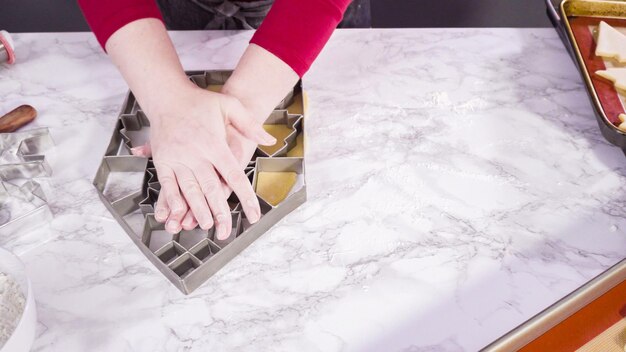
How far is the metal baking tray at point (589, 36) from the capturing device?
87 centimetres

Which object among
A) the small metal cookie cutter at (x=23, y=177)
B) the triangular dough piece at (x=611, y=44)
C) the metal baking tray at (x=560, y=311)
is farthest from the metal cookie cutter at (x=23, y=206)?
the triangular dough piece at (x=611, y=44)

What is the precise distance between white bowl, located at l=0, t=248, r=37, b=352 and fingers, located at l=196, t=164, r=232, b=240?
0.77 feet

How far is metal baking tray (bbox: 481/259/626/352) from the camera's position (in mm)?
597

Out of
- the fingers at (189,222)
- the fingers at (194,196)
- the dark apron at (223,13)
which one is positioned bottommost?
the fingers at (189,222)

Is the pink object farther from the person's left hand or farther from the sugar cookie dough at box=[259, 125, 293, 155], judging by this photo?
the sugar cookie dough at box=[259, 125, 293, 155]

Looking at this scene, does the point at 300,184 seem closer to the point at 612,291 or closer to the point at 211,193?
the point at 211,193

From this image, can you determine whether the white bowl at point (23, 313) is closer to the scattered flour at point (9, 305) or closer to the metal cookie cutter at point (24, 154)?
the scattered flour at point (9, 305)

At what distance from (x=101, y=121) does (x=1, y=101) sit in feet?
0.69

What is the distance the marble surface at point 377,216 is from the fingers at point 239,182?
0.05 m

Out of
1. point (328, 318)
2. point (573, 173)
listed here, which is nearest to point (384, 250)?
point (328, 318)

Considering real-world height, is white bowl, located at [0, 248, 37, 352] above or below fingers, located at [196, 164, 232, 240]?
below

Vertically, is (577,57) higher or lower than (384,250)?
higher

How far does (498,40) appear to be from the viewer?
1112 millimetres

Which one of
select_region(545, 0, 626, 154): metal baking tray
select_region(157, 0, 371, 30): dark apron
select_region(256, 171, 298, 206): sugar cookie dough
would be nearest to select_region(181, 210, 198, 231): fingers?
select_region(256, 171, 298, 206): sugar cookie dough
